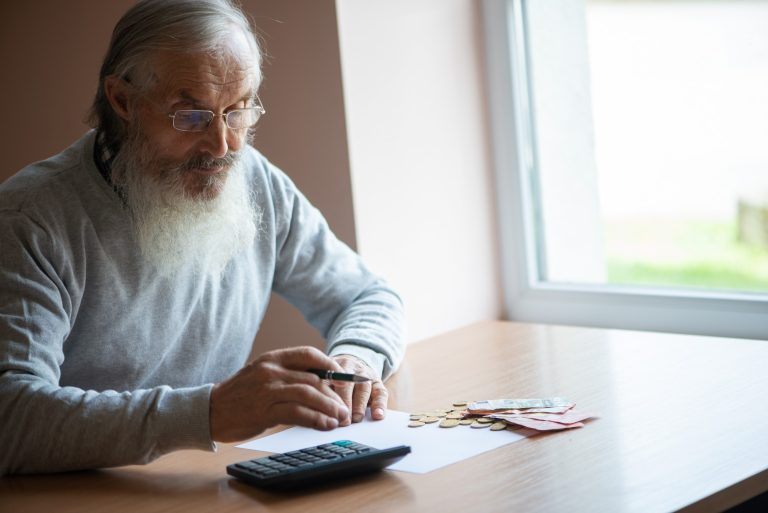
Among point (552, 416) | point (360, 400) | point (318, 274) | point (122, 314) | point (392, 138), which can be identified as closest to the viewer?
point (552, 416)

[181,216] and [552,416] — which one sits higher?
[181,216]

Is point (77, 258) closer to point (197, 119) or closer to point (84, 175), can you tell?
point (84, 175)

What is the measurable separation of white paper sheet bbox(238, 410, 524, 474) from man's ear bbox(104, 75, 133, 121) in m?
0.69

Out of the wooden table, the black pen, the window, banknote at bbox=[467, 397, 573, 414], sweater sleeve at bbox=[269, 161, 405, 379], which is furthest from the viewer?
the window

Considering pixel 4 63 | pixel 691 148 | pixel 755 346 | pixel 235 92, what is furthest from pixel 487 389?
pixel 4 63

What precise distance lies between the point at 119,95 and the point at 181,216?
261 millimetres

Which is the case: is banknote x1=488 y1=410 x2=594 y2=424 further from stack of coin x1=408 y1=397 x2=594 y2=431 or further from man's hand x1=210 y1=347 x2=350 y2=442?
man's hand x1=210 y1=347 x2=350 y2=442

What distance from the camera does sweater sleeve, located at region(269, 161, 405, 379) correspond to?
7.39 ft

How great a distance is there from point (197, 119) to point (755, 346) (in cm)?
119

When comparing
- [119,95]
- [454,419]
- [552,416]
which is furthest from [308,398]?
[119,95]

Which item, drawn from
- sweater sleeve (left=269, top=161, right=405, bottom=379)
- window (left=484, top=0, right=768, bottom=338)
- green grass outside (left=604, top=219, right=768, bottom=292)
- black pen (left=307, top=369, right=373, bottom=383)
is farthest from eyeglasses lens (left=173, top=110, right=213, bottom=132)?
green grass outside (left=604, top=219, right=768, bottom=292)

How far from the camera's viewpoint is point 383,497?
4.49 feet

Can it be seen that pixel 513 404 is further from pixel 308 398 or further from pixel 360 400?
pixel 308 398

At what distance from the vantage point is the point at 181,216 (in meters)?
1.95
